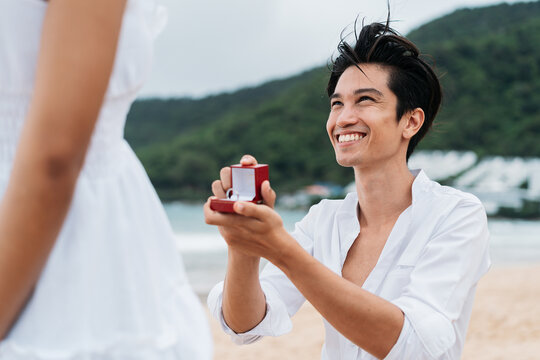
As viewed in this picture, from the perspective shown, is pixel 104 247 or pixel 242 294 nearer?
pixel 104 247

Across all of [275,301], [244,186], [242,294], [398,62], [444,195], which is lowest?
[275,301]

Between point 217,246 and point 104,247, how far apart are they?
2021 centimetres

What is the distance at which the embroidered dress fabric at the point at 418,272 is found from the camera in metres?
1.78

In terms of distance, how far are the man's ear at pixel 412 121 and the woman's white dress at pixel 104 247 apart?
65.3 inches

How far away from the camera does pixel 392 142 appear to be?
2270mm

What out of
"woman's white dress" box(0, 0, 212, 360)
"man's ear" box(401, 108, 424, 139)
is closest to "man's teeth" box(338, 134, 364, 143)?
"man's ear" box(401, 108, 424, 139)

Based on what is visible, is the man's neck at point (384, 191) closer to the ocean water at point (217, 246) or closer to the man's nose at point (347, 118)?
the man's nose at point (347, 118)

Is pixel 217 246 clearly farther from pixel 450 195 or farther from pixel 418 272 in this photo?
pixel 418 272

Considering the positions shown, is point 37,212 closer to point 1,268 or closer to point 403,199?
point 1,268

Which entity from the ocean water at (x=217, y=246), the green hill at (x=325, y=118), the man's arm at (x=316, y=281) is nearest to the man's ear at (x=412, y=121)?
the man's arm at (x=316, y=281)

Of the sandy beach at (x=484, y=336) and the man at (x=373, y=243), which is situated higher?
the man at (x=373, y=243)

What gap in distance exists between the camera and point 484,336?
7.47 m

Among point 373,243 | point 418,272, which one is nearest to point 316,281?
Answer: point 418,272

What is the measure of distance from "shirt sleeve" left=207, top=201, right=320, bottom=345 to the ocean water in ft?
32.9
